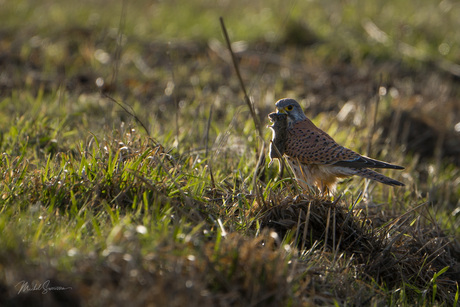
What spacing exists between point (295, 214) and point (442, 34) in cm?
746

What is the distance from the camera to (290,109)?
488 centimetres

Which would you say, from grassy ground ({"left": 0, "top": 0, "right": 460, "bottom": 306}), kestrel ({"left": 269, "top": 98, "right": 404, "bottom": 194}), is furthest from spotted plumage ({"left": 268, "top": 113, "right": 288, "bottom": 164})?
grassy ground ({"left": 0, "top": 0, "right": 460, "bottom": 306})

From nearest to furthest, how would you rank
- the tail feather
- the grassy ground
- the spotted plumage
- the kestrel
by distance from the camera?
the grassy ground < the tail feather < the kestrel < the spotted plumage

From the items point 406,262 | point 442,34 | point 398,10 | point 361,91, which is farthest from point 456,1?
point 406,262

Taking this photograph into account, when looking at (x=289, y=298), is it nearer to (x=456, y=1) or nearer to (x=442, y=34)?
(x=442, y=34)

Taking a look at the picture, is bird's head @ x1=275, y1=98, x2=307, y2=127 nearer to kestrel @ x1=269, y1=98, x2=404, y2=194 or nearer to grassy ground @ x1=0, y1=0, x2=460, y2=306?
kestrel @ x1=269, y1=98, x2=404, y2=194

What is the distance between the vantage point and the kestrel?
4.44 meters

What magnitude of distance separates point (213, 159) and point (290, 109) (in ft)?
2.92

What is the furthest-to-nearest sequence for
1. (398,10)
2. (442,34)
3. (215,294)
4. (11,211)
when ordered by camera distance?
(398,10), (442,34), (11,211), (215,294)

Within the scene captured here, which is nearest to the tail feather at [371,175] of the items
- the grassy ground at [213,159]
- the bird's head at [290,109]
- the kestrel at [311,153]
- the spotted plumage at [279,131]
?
the kestrel at [311,153]

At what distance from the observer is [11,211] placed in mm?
3295

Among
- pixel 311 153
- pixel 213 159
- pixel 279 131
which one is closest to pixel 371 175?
pixel 311 153

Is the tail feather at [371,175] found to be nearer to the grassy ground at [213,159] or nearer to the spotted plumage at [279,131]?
the grassy ground at [213,159]

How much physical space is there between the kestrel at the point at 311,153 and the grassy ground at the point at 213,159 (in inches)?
7.5
